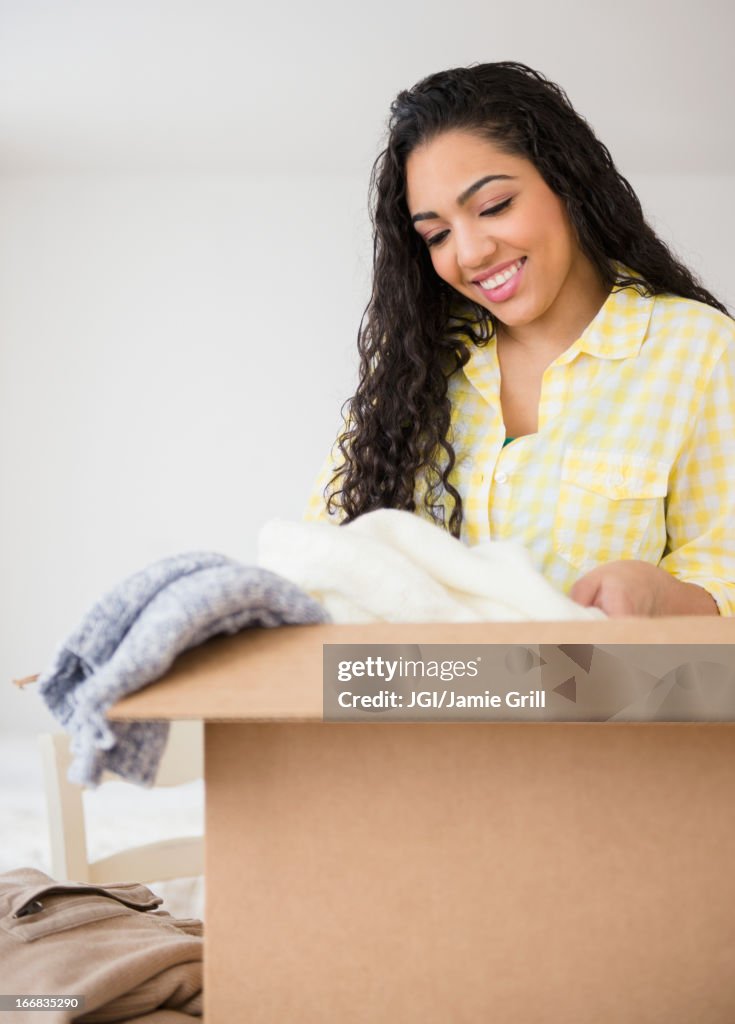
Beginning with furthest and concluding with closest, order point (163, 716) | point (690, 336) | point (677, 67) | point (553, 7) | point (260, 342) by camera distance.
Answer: point (260, 342) → point (677, 67) → point (553, 7) → point (690, 336) → point (163, 716)

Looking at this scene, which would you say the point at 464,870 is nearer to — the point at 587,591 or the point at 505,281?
the point at 587,591

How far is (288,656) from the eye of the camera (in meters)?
0.43

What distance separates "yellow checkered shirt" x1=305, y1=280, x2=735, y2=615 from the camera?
94cm

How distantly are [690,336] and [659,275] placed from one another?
0.10 metres

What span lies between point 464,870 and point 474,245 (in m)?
0.65

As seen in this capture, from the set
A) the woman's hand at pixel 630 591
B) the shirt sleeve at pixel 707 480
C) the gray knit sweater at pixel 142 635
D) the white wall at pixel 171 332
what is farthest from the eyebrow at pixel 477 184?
the white wall at pixel 171 332

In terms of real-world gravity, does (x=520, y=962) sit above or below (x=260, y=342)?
below

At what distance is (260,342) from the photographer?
4633mm

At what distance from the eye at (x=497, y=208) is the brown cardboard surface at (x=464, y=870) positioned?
0.63 m

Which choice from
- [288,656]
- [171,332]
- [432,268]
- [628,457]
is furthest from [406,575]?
[171,332]

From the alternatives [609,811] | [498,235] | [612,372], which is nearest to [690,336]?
[612,372]

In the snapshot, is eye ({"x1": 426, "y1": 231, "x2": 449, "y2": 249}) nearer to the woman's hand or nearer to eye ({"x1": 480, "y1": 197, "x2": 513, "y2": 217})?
eye ({"x1": 480, "y1": 197, "x2": 513, "y2": 217})

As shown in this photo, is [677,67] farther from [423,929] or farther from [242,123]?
[423,929]

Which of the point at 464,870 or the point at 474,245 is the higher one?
the point at 474,245
